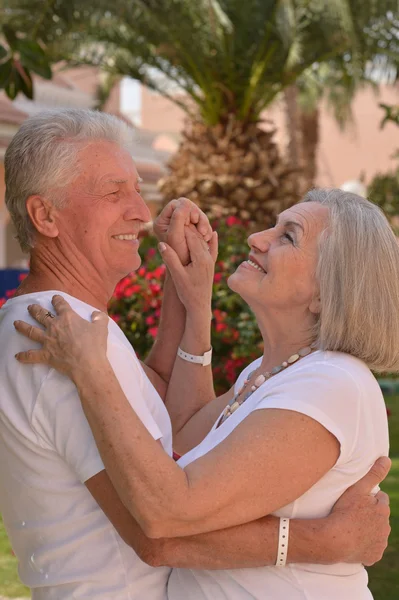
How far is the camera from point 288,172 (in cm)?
1186

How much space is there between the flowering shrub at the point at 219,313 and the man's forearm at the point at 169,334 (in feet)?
14.4

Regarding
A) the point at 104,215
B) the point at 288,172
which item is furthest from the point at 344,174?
the point at 104,215

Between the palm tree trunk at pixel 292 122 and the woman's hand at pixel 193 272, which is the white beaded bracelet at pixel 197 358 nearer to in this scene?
the woman's hand at pixel 193 272

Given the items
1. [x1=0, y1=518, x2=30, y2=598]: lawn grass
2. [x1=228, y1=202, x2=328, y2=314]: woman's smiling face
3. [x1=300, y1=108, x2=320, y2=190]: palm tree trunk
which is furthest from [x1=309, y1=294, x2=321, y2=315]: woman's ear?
[x1=300, y1=108, x2=320, y2=190]: palm tree trunk

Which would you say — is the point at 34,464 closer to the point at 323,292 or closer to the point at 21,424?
the point at 21,424

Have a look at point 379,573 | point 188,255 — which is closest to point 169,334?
point 188,255

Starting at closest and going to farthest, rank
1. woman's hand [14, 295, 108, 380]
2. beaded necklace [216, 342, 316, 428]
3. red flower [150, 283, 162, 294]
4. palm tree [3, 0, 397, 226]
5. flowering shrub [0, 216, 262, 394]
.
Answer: woman's hand [14, 295, 108, 380], beaded necklace [216, 342, 316, 428], flowering shrub [0, 216, 262, 394], red flower [150, 283, 162, 294], palm tree [3, 0, 397, 226]

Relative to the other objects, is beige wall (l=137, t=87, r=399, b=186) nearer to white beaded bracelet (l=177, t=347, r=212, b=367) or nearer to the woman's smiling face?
white beaded bracelet (l=177, t=347, r=212, b=367)

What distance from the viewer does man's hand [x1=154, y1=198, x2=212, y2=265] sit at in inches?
117

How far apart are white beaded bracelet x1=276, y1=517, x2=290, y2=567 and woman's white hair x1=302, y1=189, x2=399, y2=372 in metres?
0.45

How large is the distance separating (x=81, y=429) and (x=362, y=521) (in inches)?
27.6

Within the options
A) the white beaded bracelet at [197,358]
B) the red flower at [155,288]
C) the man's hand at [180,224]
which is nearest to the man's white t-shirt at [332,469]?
the white beaded bracelet at [197,358]

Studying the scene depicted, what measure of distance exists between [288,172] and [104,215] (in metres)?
9.51

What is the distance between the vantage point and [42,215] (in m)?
2.50
